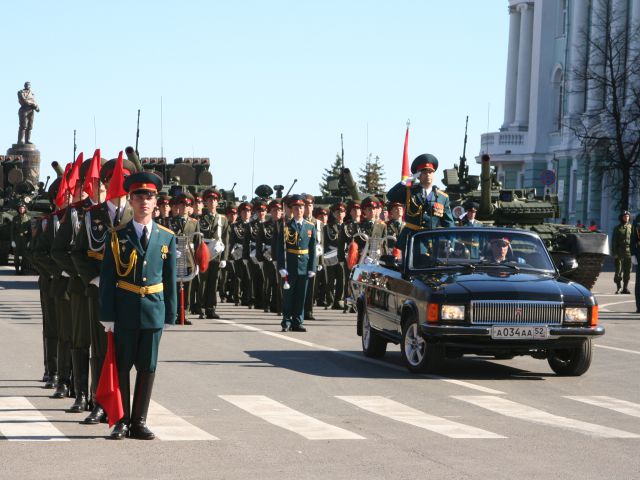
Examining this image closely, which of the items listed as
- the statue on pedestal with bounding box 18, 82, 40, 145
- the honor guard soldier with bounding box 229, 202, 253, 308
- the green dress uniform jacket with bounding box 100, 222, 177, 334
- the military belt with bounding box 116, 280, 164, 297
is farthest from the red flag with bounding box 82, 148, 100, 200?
the statue on pedestal with bounding box 18, 82, 40, 145

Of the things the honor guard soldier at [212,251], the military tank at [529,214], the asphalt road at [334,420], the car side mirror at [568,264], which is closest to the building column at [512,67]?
the military tank at [529,214]

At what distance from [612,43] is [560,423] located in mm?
46095

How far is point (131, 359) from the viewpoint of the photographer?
35.3 ft

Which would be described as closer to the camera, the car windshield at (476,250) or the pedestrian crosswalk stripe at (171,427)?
the pedestrian crosswalk stripe at (171,427)

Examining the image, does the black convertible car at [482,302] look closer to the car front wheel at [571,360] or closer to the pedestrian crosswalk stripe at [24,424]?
the car front wheel at [571,360]

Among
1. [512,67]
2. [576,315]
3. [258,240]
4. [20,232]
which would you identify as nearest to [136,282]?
[576,315]

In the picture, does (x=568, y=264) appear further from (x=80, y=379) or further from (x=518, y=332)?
(x=80, y=379)

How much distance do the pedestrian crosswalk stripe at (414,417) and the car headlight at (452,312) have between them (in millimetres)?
1610

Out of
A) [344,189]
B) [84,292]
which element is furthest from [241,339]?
[344,189]

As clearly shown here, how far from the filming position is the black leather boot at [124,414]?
10.6m

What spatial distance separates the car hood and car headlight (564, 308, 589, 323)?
9cm

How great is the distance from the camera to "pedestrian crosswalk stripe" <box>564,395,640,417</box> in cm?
1295

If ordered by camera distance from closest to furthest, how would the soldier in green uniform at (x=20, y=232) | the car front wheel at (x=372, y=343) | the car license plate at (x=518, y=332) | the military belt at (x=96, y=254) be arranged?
1. the military belt at (x=96, y=254)
2. the car license plate at (x=518, y=332)
3. the car front wheel at (x=372, y=343)
4. the soldier in green uniform at (x=20, y=232)

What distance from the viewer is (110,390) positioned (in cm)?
1066
